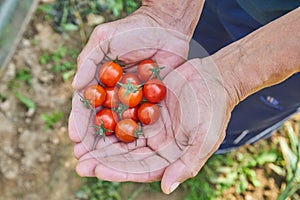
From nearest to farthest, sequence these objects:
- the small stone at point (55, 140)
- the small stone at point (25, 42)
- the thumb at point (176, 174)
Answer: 1. the thumb at point (176, 174)
2. the small stone at point (55, 140)
3. the small stone at point (25, 42)

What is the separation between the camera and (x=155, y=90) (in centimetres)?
185

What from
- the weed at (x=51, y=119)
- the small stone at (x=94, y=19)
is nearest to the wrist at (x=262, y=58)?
the weed at (x=51, y=119)

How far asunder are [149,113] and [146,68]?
0.57 feet

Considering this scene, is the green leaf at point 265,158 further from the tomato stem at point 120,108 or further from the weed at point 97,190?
the tomato stem at point 120,108

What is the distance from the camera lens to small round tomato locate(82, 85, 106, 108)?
1.81 meters

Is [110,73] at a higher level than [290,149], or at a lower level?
higher

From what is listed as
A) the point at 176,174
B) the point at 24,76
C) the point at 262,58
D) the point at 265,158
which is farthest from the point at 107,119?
the point at 265,158

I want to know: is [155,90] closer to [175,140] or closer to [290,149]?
[175,140]

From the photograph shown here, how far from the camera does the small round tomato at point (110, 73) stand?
5.99ft

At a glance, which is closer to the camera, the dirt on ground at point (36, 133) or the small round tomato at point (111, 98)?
the small round tomato at point (111, 98)

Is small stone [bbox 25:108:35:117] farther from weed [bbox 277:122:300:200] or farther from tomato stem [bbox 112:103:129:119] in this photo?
weed [bbox 277:122:300:200]

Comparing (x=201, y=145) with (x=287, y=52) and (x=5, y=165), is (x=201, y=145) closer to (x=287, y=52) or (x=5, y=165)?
(x=287, y=52)

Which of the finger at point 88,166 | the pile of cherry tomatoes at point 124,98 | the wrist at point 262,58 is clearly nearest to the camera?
the wrist at point 262,58

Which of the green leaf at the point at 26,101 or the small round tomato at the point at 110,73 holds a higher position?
the small round tomato at the point at 110,73
